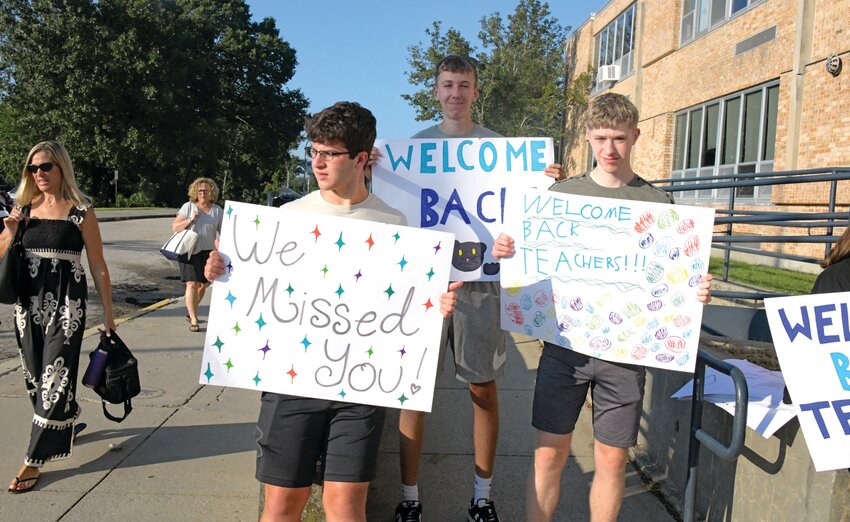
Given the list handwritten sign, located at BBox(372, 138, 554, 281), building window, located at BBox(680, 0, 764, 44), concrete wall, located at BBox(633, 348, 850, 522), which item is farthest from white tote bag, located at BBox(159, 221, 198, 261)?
building window, located at BBox(680, 0, 764, 44)

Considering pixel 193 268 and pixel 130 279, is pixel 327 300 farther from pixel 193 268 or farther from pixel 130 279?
pixel 130 279

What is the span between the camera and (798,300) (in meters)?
2.58

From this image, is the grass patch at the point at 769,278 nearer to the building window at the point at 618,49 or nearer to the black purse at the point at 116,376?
the black purse at the point at 116,376

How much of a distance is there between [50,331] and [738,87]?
50.0 ft

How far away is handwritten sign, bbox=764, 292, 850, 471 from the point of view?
244 centimetres

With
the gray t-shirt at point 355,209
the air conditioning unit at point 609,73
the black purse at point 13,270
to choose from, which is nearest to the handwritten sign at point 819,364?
the gray t-shirt at point 355,209

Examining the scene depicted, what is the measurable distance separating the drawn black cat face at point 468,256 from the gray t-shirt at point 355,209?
62 cm

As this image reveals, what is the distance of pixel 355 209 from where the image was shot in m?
2.66

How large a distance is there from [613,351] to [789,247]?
431 inches

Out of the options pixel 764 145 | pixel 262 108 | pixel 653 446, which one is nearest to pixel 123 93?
pixel 262 108

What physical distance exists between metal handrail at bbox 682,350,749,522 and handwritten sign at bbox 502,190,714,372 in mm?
174

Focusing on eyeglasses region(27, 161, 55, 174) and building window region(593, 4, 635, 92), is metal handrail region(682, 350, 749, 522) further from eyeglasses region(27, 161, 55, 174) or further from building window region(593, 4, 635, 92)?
building window region(593, 4, 635, 92)

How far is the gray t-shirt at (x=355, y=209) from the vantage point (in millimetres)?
2639

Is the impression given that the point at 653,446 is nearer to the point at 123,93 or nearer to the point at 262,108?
the point at 123,93
